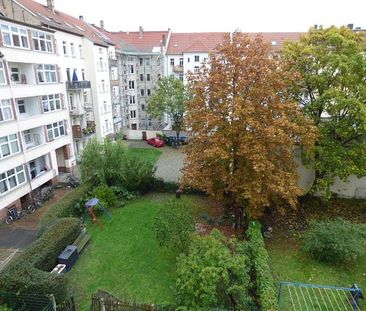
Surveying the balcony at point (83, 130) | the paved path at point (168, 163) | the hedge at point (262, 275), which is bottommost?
the paved path at point (168, 163)

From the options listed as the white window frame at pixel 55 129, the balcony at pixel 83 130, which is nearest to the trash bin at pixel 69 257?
the white window frame at pixel 55 129

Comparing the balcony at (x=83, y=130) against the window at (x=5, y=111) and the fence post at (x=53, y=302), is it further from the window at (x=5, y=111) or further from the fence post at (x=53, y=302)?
the fence post at (x=53, y=302)

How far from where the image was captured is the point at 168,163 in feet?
107

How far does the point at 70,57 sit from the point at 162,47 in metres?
22.1

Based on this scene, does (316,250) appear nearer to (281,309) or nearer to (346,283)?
(346,283)

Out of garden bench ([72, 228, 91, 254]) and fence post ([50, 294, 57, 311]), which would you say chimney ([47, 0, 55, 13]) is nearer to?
garden bench ([72, 228, 91, 254])

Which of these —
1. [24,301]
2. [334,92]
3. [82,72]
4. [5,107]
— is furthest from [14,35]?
[334,92]

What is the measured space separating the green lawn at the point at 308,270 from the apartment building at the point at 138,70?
35292 millimetres

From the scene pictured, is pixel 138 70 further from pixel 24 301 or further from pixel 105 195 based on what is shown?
pixel 24 301

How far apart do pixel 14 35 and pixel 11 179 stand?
417 inches

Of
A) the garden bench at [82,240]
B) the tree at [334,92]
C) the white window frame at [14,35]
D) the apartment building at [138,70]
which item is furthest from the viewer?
the apartment building at [138,70]

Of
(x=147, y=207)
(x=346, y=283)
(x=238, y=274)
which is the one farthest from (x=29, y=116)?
(x=346, y=283)

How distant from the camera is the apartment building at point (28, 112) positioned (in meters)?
19.0

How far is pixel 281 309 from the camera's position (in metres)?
11.2
